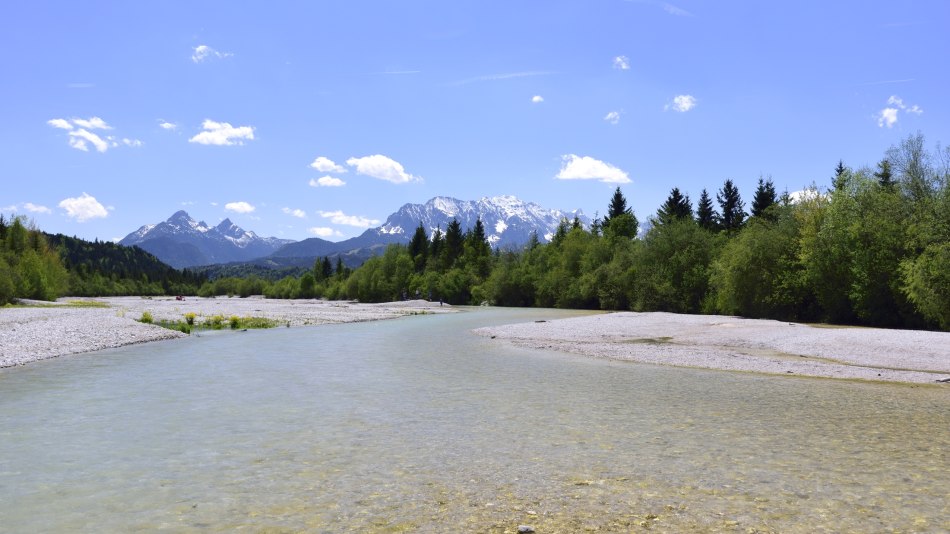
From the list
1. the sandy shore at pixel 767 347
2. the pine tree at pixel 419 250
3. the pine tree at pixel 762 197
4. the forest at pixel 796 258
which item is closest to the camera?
the sandy shore at pixel 767 347

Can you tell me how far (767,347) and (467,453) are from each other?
28418 millimetres

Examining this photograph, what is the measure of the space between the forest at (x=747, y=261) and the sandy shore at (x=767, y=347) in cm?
1047

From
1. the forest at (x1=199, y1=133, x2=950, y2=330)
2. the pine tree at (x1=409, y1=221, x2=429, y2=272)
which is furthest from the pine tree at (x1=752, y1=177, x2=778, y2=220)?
the pine tree at (x1=409, y1=221, x2=429, y2=272)

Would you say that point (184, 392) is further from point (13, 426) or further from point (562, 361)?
point (562, 361)

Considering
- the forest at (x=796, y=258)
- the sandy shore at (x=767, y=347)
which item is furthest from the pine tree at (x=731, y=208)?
the sandy shore at (x=767, y=347)

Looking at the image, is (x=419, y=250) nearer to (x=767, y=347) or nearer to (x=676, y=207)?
(x=676, y=207)

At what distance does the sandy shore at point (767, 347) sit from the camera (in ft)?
85.0

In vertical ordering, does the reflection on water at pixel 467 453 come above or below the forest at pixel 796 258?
below

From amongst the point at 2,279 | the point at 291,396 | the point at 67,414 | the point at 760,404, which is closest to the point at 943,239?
the point at 760,404

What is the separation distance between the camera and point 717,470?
11000 mm

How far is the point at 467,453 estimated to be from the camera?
12.4 m

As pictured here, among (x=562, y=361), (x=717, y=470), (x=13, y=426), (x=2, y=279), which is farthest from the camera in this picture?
(x=2, y=279)

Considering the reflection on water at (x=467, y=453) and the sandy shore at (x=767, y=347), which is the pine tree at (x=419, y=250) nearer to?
the sandy shore at (x=767, y=347)

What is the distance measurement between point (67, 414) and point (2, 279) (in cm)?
8076
